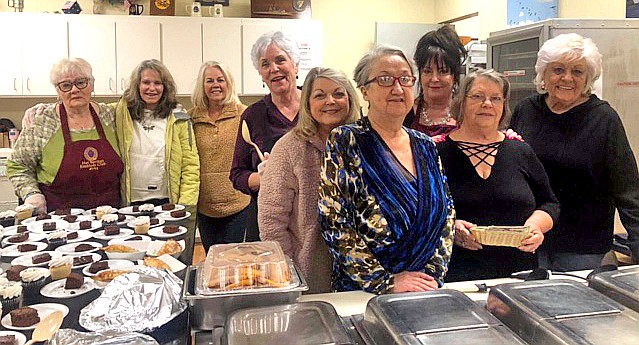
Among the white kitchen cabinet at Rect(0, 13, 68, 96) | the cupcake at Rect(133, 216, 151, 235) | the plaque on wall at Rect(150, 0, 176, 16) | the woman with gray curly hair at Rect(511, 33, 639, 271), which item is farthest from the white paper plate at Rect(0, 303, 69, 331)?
the plaque on wall at Rect(150, 0, 176, 16)

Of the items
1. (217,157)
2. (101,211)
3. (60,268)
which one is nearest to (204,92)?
(217,157)

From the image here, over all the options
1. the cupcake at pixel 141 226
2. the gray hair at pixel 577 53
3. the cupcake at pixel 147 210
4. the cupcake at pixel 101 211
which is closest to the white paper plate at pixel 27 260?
the cupcake at pixel 141 226

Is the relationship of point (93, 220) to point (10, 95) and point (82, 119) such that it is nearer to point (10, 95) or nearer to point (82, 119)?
point (82, 119)

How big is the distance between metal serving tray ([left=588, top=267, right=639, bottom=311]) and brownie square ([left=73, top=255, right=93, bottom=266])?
1.53 m

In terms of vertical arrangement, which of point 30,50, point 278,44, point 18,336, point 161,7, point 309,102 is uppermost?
point 161,7

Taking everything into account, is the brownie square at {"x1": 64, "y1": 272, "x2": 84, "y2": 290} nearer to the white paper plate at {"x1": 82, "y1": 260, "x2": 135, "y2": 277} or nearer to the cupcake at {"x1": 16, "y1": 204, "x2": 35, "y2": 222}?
the white paper plate at {"x1": 82, "y1": 260, "x2": 135, "y2": 277}

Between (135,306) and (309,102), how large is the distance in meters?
0.94

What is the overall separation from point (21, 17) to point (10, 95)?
697 mm

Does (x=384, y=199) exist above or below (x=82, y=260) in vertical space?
above

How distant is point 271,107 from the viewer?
8.01ft

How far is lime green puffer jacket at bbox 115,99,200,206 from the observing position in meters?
2.79

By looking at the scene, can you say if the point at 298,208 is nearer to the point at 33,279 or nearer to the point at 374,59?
the point at 374,59

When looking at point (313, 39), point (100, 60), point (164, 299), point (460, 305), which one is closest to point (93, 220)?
point (164, 299)

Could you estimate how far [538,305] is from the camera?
1090mm
